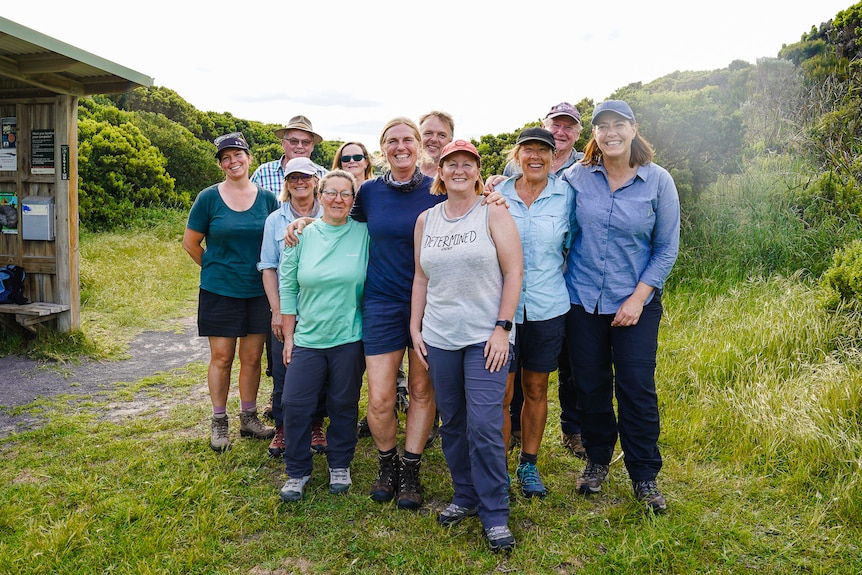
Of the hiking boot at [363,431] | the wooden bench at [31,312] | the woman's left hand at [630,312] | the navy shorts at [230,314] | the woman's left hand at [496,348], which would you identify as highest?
the woman's left hand at [630,312]

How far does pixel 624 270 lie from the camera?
3686mm

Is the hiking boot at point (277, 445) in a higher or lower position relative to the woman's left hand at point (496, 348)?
lower

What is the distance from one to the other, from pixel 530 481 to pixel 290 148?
3242 millimetres

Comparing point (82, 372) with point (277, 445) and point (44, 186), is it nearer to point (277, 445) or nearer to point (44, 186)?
point (44, 186)

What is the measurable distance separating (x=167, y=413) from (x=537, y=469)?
3.14m

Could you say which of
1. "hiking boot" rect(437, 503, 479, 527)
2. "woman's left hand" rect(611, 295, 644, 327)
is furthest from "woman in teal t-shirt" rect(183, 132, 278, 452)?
"woman's left hand" rect(611, 295, 644, 327)

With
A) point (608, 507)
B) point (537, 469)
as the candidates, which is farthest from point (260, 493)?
point (608, 507)

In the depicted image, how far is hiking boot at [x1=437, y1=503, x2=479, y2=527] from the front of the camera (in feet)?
12.0

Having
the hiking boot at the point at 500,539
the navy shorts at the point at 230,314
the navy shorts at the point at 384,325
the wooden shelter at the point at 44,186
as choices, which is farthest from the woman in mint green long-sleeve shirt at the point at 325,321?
the wooden shelter at the point at 44,186

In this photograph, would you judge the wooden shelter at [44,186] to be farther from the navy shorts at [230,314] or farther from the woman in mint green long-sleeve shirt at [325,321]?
the woman in mint green long-sleeve shirt at [325,321]

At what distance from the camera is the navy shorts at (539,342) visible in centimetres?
372

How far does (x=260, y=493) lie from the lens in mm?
4059

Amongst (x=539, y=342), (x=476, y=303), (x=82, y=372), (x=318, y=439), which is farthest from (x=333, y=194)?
(x=82, y=372)

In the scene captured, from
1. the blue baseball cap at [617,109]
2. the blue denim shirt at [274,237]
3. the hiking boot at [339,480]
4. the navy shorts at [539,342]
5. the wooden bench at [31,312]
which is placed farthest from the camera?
the wooden bench at [31,312]
